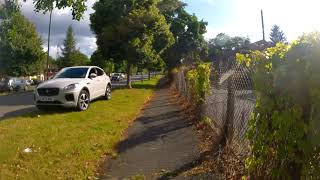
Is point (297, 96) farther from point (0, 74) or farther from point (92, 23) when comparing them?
point (0, 74)

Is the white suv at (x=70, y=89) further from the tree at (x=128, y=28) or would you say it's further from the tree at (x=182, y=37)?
the tree at (x=182, y=37)

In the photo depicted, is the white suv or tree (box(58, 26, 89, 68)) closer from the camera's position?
the white suv

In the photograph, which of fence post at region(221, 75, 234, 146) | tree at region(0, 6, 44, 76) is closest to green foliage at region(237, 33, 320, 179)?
fence post at region(221, 75, 234, 146)

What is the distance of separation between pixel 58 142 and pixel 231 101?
3.80 m

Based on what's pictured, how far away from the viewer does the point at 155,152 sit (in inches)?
368

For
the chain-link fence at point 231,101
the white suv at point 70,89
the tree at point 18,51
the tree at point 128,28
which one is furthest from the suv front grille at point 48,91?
the tree at point 18,51

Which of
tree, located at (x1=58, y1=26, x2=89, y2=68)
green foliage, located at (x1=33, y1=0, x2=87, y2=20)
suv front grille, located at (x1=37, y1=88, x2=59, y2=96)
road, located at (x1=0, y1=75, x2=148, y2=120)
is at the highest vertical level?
tree, located at (x1=58, y1=26, x2=89, y2=68)

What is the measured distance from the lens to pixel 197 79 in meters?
14.7

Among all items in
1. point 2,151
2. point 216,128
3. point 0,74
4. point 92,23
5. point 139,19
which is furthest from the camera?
point 0,74

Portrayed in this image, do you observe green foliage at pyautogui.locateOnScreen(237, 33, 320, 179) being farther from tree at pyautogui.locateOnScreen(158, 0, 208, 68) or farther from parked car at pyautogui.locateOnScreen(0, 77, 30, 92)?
tree at pyautogui.locateOnScreen(158, 0, 208, 68)

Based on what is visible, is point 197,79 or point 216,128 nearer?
point 216,128

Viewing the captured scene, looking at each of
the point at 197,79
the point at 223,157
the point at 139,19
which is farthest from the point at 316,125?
the point at 139,19

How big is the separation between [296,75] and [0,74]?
204 ft

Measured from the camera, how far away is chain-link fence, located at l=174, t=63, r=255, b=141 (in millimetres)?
7500
